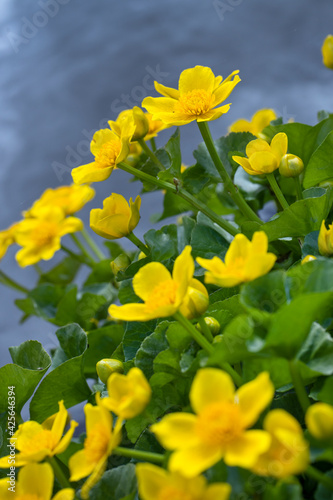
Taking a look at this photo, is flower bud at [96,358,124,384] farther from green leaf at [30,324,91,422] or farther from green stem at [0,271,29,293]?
green stem at [0,271,29,293]

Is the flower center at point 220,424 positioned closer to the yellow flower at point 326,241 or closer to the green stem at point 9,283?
the yellow flower at point 326,241

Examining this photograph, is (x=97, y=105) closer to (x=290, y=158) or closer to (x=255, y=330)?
(x=290, y=158)

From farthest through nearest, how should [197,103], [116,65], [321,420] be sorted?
[116,65] < [197,103] < [321,420]

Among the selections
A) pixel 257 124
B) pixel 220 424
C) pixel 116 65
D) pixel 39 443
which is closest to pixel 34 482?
pixel 39 443

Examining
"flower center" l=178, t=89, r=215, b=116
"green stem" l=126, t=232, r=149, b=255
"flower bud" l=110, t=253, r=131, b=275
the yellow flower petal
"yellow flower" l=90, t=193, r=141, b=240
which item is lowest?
"flower bud" l=110, t=253, r=131, b=275

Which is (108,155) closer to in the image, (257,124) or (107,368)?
(107,368)

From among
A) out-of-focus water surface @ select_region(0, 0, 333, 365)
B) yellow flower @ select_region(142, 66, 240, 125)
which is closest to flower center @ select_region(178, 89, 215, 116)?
yellow flower @ select_region(142, 66, 240, 125)

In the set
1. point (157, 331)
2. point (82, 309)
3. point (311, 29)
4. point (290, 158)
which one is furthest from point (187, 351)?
point (311, 29)
